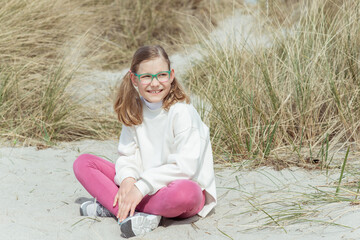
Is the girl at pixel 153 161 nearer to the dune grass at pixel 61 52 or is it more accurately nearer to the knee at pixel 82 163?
the knee at pixel 82 163

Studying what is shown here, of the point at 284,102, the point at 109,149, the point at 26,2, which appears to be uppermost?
the point at 26,2

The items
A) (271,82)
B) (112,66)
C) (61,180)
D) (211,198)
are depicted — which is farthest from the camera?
(112,66)

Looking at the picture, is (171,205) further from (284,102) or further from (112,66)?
(112,66)

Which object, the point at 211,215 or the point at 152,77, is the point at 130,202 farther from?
the point at 152,77

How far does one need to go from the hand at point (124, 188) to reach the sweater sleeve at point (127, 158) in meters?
0.04

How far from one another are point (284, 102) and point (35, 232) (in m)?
1.66

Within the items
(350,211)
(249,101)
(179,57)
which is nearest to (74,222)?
(350,211)

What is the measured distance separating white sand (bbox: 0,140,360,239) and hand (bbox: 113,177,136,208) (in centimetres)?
13

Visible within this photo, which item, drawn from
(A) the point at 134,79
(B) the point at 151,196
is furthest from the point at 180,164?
(A) the point at 134,79

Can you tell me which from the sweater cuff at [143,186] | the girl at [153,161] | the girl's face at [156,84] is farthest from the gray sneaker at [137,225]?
the girl's face at [156,84]

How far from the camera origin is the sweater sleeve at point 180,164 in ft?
6.97

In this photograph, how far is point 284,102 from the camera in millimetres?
3037

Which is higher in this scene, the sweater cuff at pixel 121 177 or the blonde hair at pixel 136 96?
the blonde hair at pixel 136 96

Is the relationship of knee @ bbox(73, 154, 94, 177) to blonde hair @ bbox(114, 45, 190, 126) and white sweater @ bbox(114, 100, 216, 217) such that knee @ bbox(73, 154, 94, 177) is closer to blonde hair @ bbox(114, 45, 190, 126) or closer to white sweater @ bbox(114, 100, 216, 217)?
white sweater @ bbox(114, 100, 216, 217)
